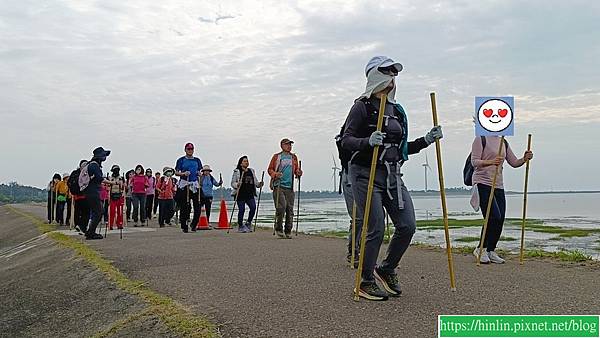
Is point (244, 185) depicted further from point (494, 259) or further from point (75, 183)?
point (494, 259)

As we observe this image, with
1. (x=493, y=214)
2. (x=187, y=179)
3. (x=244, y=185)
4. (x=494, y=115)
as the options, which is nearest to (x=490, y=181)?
(x=493, y=214)

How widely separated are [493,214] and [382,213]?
347 centimetres

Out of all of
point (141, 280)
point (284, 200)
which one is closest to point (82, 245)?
point (284, 200)

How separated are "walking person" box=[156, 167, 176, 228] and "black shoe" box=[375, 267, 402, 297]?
1308 cm

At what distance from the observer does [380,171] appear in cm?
621

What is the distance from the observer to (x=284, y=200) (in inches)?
518

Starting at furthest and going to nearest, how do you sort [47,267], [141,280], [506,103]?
[47,267], [506,103], [141,280]

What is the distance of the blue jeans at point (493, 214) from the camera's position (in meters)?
9.03

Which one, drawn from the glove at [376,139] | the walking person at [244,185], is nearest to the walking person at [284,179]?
the walking person at [244,185]

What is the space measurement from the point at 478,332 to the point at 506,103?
453 cm

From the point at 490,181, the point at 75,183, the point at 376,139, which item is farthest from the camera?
the point at 75,183

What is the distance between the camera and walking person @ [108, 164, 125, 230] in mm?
17406

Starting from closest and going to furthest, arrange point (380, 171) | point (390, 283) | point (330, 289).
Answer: point (380, 171) < point (390, 283) < point (330, 289)

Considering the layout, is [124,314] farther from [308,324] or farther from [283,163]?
[283,163]
